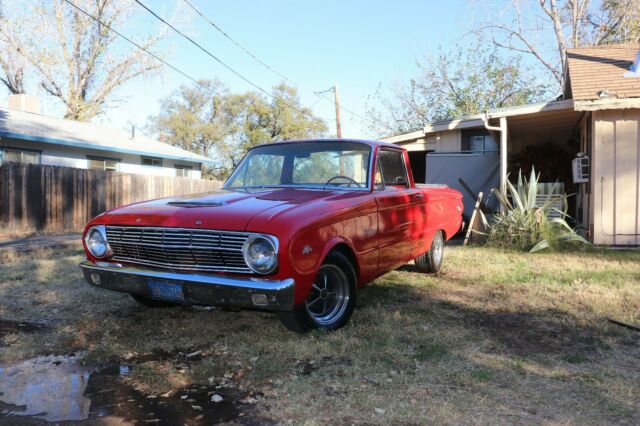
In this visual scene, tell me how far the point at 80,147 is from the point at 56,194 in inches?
159

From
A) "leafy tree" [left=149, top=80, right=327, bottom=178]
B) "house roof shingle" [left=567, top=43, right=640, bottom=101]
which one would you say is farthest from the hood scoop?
"leafy tree" [left=149, top=80, right=327, bottom=178]

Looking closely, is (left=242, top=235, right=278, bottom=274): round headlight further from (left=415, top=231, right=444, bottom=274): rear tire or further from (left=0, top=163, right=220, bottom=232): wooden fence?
(left=0, top=163, right=220, bottom=232): wooden fence

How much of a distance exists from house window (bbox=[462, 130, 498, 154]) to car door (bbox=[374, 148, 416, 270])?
312 inches

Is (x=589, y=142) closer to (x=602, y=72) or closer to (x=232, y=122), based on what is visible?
(x=602, y=72)

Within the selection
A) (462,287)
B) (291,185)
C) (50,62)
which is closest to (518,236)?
(462,287)

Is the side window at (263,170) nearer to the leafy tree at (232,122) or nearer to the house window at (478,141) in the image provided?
the house window at (478,141)

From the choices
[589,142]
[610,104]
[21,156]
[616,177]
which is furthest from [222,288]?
[21,156]

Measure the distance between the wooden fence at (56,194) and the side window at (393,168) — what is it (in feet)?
29.0

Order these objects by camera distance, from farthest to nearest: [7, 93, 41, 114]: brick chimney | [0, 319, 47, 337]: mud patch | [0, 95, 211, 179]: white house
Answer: [7, 93, 41, 114]: brick chimney
[0, 95, 211, 179]: white house
[0, 319, 47, 337]: mud patch

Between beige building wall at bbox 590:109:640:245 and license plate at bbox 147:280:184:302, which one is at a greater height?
beige building wall at bbox 590:109:640:245

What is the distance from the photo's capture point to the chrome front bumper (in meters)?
3.36

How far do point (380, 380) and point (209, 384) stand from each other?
1.07 m

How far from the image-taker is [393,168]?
17.8ft

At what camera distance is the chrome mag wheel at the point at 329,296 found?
13.2 ft
